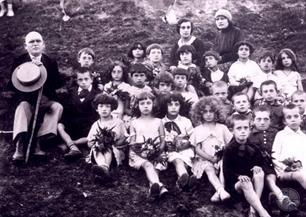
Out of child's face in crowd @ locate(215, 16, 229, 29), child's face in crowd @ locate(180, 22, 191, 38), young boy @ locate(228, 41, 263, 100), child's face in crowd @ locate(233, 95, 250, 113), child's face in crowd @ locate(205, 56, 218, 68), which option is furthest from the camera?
child's face in crowd @ locate(215, 16, 229, 29)

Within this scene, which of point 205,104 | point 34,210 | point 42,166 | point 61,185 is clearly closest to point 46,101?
point 42,166

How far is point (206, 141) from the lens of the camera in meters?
6.66

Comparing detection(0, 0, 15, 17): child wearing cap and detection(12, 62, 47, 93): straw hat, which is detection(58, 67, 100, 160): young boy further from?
detection(0, 0, 15, 17): child wearing cap

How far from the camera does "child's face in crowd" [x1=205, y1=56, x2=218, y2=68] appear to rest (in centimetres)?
845

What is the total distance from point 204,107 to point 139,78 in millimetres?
1338

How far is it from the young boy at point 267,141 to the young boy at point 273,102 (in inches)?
6.1

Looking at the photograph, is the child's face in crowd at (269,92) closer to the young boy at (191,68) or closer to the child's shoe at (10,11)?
the young boy at (191,68)

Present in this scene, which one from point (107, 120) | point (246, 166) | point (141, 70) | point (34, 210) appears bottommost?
point (34, 210)

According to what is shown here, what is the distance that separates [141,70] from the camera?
7516mm

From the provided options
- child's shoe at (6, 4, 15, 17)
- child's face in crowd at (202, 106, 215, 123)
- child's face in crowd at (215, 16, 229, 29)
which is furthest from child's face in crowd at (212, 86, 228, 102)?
child's shoe at (6, 4, 15, 17)

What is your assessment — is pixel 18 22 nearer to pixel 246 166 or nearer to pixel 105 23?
pixel 105 23

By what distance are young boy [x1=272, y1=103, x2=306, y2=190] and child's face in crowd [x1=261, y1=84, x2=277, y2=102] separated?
0.87 m

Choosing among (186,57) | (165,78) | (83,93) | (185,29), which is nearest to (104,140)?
(83,93)

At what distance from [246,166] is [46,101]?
10.6 ft
